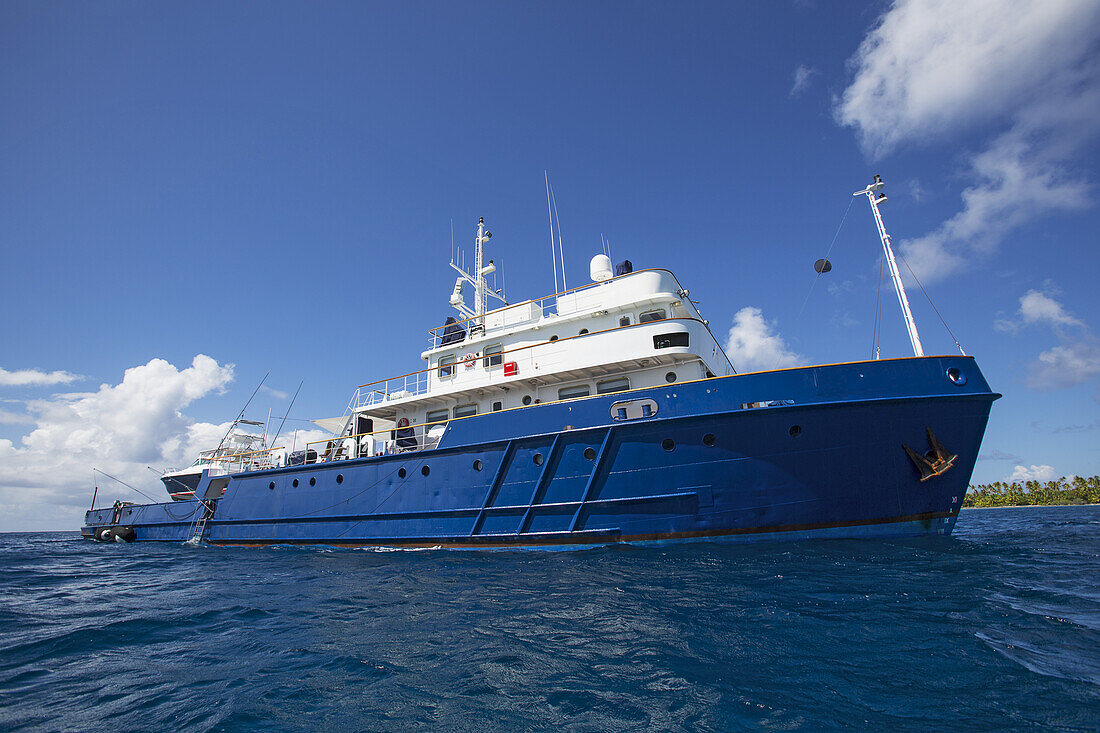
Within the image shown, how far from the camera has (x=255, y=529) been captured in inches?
597

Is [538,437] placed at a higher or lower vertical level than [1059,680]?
higher

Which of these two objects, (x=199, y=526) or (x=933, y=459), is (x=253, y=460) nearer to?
(x=199, y=526)

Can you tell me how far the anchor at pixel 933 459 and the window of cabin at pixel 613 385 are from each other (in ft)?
17.9

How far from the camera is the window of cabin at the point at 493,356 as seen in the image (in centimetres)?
1291

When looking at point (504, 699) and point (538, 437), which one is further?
point (538, 437)

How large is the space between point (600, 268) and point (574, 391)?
12.8 feet

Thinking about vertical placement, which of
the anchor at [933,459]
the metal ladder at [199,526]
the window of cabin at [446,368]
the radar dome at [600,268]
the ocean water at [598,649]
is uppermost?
the radar dome at [600,268]

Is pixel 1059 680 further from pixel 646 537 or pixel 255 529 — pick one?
pixel 255 529

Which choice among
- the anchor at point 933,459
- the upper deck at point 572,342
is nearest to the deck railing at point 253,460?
the upper deck at point 572,342

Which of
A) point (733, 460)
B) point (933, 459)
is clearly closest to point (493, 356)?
point (733, 460)

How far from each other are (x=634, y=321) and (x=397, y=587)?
7.78 meters

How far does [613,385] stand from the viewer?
1140 centimetres

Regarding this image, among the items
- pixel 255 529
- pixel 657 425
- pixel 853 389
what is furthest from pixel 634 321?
pixel 255 529

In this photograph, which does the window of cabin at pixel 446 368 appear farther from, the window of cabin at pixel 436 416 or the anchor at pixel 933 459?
the anchor at pixel 933 459
